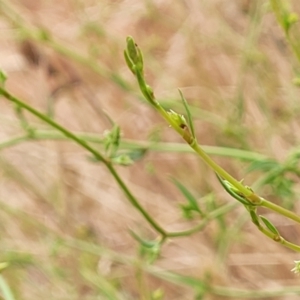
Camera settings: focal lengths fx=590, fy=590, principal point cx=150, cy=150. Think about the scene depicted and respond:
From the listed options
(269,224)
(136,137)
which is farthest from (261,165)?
(136,137)

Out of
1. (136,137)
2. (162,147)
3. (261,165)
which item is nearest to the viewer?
(261,165)

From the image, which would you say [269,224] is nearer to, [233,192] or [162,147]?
[233,192]

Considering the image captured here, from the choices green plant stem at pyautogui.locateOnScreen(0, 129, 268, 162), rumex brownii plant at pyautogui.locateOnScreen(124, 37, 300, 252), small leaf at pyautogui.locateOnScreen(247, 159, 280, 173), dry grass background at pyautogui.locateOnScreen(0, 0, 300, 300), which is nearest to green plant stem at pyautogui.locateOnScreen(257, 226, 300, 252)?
rumex brownii plant at pyautogui.locateOnScreen(124, 37, 300, 252)

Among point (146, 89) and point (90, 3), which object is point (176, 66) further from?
point (146, 89)

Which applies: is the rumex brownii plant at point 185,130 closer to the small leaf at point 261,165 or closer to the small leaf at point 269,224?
the small leaf at point 269,224

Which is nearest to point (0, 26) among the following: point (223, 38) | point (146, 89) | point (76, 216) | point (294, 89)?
point (76, 216)

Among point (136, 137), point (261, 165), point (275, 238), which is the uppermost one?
point (136, 137)

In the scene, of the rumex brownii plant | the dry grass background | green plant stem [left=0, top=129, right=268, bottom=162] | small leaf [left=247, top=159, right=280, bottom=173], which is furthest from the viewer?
the dry grass background

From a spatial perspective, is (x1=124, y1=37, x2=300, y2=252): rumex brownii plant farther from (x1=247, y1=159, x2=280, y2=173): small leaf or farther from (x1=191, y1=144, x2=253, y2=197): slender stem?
(x1=247, y1=159, x2=280, y2=173): small leaf
